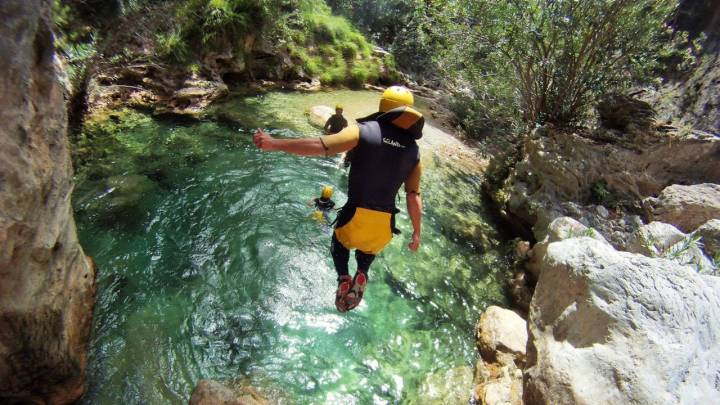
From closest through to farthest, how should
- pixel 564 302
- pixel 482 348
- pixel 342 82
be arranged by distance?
pixel 564 302
pixel 482 348
pixel 342 82

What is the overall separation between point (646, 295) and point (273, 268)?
13.8 feet

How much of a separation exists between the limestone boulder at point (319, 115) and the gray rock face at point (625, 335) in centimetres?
816

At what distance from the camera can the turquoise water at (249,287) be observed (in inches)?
148

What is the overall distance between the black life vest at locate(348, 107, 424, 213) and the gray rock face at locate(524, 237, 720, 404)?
6.88ft

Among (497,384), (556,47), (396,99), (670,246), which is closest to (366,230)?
(396,99)

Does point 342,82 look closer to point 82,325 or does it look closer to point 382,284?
point 382,284

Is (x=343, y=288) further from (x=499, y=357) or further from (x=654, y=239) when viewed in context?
(x=654, y=239)

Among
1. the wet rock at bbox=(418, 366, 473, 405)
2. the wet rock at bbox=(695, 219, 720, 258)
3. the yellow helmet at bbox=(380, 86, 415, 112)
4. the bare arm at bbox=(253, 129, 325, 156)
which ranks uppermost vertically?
the yellow helmet at bbox=(380, 86, 415, 112)

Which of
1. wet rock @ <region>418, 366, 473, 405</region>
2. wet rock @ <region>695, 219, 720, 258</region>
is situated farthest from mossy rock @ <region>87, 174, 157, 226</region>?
wet rock @ <region>695, 219, 720, 258</region>

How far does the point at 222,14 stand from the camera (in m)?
10.3

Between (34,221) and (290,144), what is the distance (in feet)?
5.39

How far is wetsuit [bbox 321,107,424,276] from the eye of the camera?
305 cm

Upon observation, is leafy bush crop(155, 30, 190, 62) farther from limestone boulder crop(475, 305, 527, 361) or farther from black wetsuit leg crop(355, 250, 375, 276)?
limestone boulder crop(475, 305, 527, 361)

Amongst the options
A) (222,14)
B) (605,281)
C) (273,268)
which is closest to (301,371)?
(273,268)
